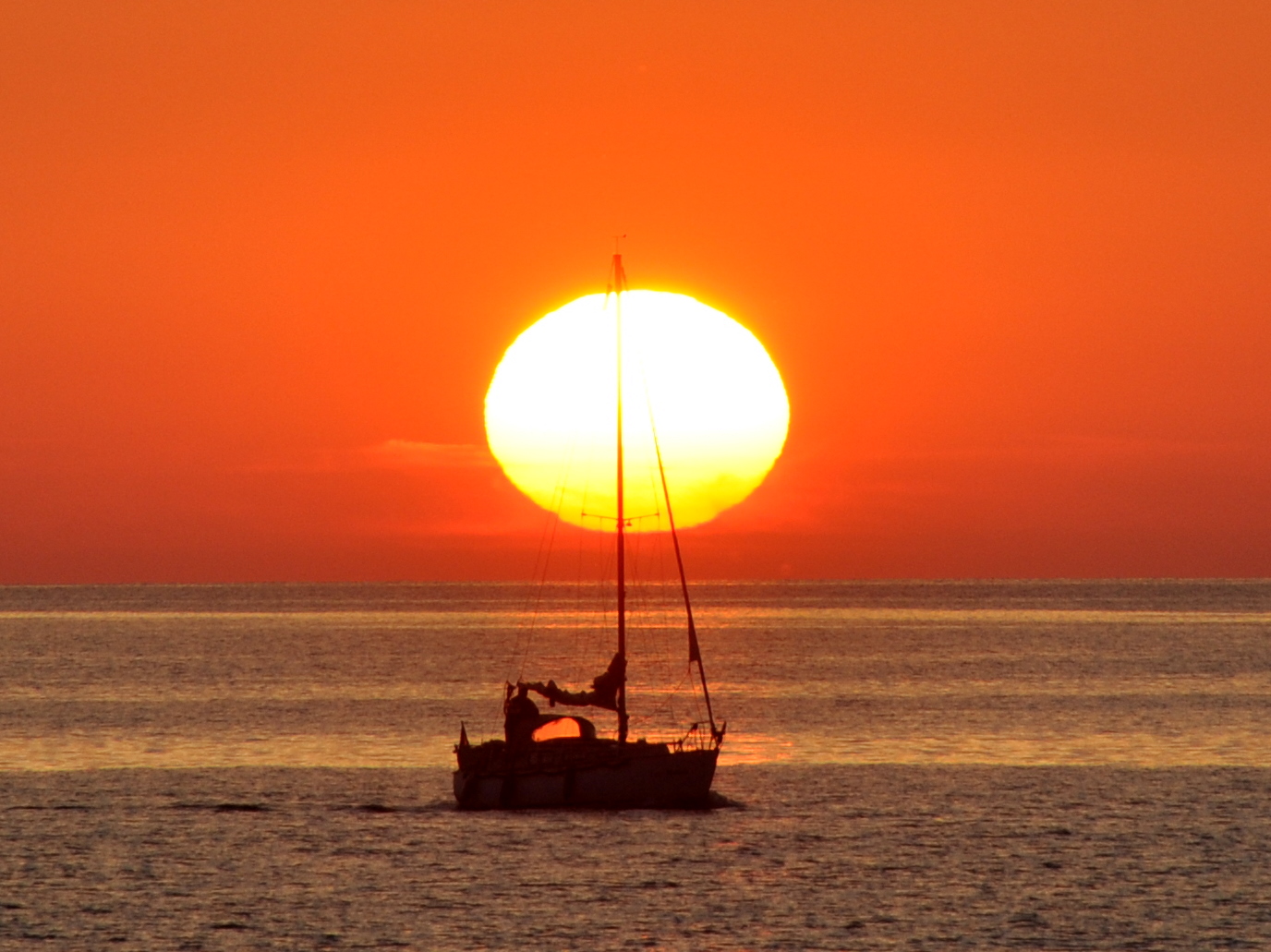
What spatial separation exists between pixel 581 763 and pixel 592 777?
72 cm

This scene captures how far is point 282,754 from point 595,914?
4571 centimetres

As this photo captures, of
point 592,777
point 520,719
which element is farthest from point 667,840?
point 520,719

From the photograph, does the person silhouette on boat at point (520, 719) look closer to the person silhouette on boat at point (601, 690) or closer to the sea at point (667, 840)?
the person silhouette on boat at point (601, 690)

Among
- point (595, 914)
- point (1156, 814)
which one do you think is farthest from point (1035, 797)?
point (595, 914)

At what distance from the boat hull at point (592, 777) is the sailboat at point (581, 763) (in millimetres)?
34

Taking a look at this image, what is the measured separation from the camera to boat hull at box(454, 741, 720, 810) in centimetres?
6556

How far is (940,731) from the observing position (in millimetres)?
105312

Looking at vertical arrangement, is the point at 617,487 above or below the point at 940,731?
above

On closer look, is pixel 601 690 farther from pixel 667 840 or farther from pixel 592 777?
pixel 667 840

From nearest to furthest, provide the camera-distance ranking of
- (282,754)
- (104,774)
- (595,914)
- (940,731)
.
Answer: (595,914) → (104,774) → (282,754) → (940,731)

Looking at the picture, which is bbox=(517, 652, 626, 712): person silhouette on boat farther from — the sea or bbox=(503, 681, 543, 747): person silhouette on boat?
the sea

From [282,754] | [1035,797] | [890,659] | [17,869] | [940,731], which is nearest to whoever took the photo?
→ [17,869]

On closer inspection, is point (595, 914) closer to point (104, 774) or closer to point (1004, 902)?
point (1004, 902)

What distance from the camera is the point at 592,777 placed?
216 feet
